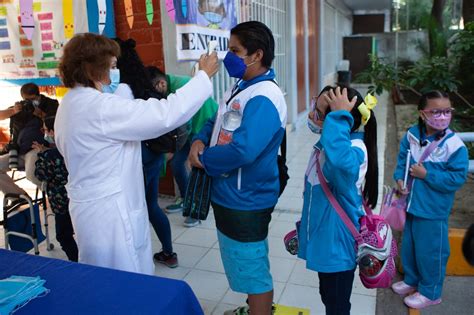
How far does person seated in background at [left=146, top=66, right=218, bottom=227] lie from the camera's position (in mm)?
3230

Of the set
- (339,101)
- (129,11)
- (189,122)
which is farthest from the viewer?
(129,11)

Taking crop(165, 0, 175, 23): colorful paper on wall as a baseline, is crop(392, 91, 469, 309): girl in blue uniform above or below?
below

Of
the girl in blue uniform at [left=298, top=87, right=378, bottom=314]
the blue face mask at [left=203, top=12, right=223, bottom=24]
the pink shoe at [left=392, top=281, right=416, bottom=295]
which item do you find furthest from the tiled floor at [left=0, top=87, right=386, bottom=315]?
the blue face mask at [left=203, top=12, right=223, bottom=24]

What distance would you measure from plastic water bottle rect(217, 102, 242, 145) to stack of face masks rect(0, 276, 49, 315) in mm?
895

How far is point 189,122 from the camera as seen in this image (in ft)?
11.8

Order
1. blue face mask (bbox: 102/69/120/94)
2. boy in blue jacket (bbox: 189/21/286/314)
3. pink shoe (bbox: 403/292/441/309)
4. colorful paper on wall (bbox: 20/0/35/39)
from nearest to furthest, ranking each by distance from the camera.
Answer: boy in blue jacket (bbox: 189/21/286/314)
blue face mask (bbox: 102/69/120/94)
pink shoe (bbox: 403/292/441/309)
colorful paper on wall (bbox: 20/0/35/39)

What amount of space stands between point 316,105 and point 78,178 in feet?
3.45

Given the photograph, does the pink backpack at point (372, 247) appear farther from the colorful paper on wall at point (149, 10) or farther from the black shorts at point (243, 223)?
the colorful paper on wall at point (149, 10)

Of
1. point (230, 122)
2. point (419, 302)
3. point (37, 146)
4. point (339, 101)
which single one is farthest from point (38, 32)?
point (419, 302)

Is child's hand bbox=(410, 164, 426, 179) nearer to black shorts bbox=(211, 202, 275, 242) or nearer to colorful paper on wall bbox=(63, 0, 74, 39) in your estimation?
black shorts bbox=(211, 202, 275, 242)

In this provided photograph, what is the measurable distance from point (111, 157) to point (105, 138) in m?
0.09

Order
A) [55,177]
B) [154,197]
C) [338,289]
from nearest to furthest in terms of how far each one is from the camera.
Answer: [338,289]
[55,177]
[154,197]

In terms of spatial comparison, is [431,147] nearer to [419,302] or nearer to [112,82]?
[419,302]

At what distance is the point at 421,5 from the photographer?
687 inches
